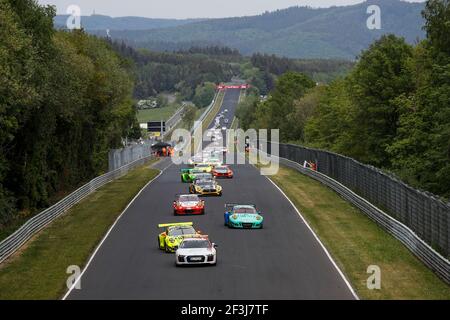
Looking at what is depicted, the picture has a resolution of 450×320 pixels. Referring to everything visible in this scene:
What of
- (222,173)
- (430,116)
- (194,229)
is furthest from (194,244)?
(222,173)

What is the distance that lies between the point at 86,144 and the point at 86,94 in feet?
25.8

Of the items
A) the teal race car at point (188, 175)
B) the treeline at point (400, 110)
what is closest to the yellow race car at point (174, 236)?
the treeline at point (400, 110)

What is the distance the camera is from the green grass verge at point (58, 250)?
100 feet

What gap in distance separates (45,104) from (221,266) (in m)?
26.6

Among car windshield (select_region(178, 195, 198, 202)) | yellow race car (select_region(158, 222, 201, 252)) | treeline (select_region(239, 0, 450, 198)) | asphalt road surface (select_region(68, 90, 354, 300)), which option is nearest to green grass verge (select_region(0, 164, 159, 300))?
asphalt road surface (select_region(68, 90, 354, 300))

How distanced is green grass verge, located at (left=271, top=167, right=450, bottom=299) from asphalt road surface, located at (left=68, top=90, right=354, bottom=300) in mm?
817

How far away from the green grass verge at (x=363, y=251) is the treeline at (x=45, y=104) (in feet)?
52.6

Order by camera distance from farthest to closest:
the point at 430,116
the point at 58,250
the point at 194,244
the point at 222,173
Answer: the point at 222,173, the point at 430,116, the point at 58,250, the point at 194,244

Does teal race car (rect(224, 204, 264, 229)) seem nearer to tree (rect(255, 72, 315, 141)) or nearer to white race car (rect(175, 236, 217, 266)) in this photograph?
white race car (rect(175, 236, 217, 266))

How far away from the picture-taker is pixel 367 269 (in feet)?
109

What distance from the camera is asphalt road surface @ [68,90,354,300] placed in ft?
92.6

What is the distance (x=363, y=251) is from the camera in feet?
124

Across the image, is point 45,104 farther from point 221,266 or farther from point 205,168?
point 221,266

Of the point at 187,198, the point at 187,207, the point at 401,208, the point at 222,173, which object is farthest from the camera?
the point at 222,173
